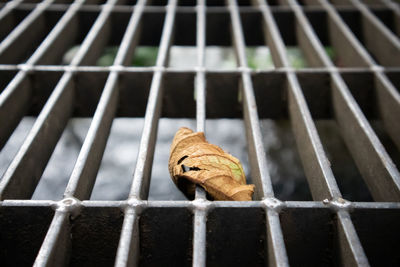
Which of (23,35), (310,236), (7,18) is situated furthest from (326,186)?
(7,18)

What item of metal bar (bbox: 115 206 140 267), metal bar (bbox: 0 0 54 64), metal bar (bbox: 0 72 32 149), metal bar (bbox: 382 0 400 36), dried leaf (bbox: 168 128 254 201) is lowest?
metal bar (bbox: 115 206 140 267)

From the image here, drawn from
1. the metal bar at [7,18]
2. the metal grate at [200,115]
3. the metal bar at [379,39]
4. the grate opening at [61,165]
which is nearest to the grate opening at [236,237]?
the metal grate at [200,115]

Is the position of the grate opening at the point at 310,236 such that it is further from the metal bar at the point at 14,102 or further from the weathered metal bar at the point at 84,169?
the metal bar at the point at 14,102

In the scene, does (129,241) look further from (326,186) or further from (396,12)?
(396,12)

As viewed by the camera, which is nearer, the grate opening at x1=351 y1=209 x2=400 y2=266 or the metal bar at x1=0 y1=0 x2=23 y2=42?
the grate opening at x1=351 y1=209 x2=400 y2=266

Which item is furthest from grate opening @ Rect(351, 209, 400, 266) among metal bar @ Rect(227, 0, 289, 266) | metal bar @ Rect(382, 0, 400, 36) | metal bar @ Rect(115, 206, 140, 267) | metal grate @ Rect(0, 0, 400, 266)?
metal bar @ Rect(382, 0, 400, 36)

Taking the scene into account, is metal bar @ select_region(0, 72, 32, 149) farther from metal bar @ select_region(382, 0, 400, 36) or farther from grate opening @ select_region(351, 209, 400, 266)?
metal bar @ select_region(382, 0, 400, 36)

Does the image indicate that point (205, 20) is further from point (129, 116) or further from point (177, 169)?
point (177, 169)
